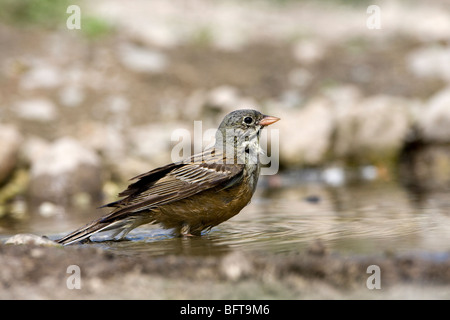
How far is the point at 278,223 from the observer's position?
652 centimetres

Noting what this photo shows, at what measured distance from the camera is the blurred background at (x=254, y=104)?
7.31 m

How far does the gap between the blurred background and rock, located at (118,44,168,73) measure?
0.04 m

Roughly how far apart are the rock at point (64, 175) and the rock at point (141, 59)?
5.20 m

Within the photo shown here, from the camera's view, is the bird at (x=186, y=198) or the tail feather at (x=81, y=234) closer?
the tail feather at (x=81, y=234)

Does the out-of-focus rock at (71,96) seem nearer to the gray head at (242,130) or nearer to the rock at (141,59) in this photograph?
the rock at (141,59)

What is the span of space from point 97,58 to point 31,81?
161 cm

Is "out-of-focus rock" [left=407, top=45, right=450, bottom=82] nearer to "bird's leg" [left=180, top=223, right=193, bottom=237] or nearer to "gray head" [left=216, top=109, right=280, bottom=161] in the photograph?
"gray head" [left=216, top=109, right=280, bottom=161]

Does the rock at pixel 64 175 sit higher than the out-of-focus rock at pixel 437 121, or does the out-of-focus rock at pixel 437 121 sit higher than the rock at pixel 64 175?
the out-of-focus rock at pixel 437 121

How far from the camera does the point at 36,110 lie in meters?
12.7

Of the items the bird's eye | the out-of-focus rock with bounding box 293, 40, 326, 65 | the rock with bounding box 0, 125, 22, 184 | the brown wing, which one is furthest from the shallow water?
the out-of-focus rock with bounding box 293, 40, 326, 65

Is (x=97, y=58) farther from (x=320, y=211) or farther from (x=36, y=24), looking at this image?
(x=320, y=211)

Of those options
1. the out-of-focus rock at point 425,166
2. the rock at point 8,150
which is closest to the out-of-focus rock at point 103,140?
the rock at point 8,150

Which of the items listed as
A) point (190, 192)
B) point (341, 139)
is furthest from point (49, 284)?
point (341, 139)

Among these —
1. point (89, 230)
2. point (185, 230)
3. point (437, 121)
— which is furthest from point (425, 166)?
point (89, 230)
